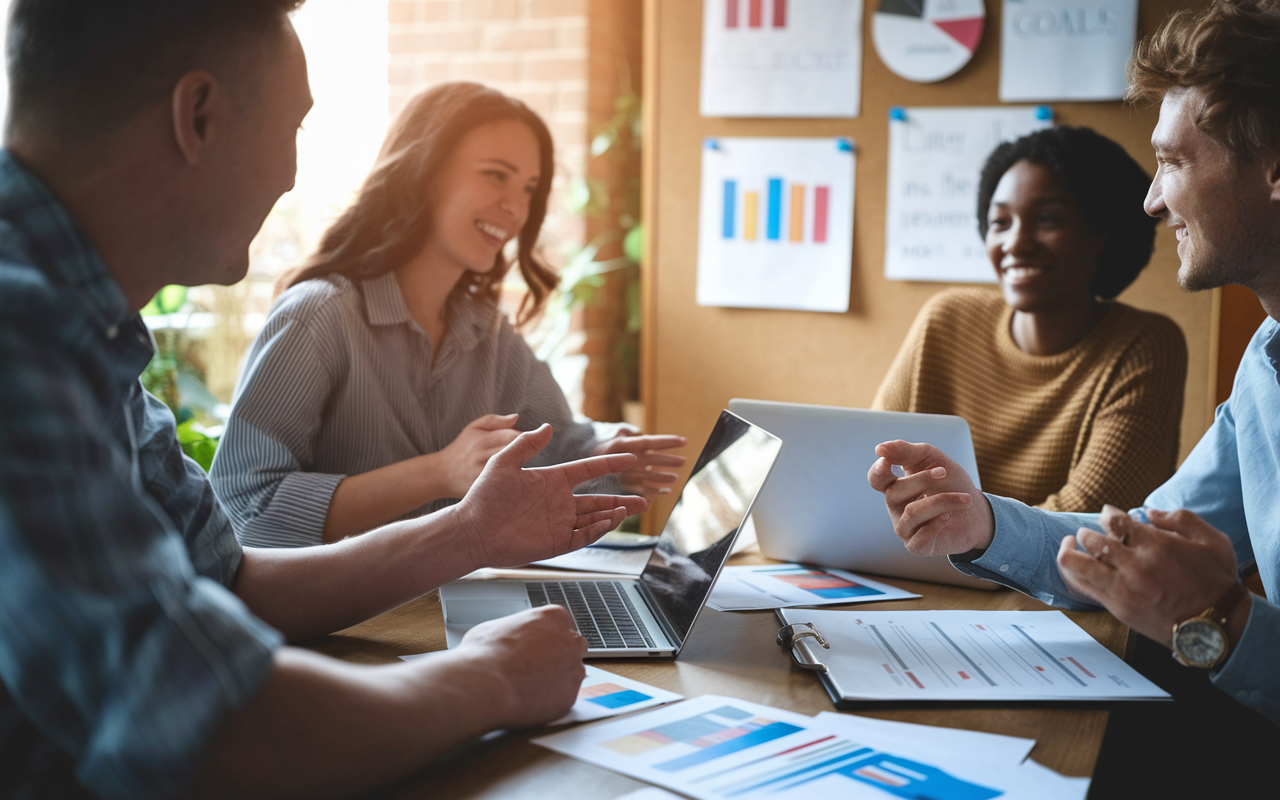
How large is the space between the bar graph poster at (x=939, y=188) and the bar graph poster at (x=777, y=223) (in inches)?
4.9

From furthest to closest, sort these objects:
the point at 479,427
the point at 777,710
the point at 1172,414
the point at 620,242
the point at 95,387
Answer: the point at 620,242
the point at 1172,414
the point at 479,427
the point at 777,710
the point at 95,387

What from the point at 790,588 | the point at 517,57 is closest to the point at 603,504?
the point at 790,588

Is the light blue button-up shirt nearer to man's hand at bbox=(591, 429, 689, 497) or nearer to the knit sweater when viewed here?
the knit sweater

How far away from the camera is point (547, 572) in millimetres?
1366

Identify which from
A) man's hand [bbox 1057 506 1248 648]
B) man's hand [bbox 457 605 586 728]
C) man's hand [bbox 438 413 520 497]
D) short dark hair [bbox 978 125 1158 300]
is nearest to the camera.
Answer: man's hand [bbox 457 605 586 728]

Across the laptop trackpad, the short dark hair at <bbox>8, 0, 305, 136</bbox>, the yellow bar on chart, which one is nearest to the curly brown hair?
the laptop trackpad

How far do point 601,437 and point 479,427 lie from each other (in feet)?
1.34

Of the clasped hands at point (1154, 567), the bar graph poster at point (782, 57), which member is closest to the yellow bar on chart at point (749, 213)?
the bar graph poster at point (782, 57)

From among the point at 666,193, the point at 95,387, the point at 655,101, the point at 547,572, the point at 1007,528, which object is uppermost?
the point at 655,101

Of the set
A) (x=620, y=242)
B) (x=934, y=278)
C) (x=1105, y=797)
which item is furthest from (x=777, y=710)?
(x=620, y=242)

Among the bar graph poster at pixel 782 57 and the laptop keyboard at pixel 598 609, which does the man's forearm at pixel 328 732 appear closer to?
the laptop keyboard at pixel 598 609

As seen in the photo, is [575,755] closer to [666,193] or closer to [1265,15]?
[1265,15]

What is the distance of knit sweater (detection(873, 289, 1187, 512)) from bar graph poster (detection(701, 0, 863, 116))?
30.6 inches

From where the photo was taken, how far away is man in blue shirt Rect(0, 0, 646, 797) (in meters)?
0.53
